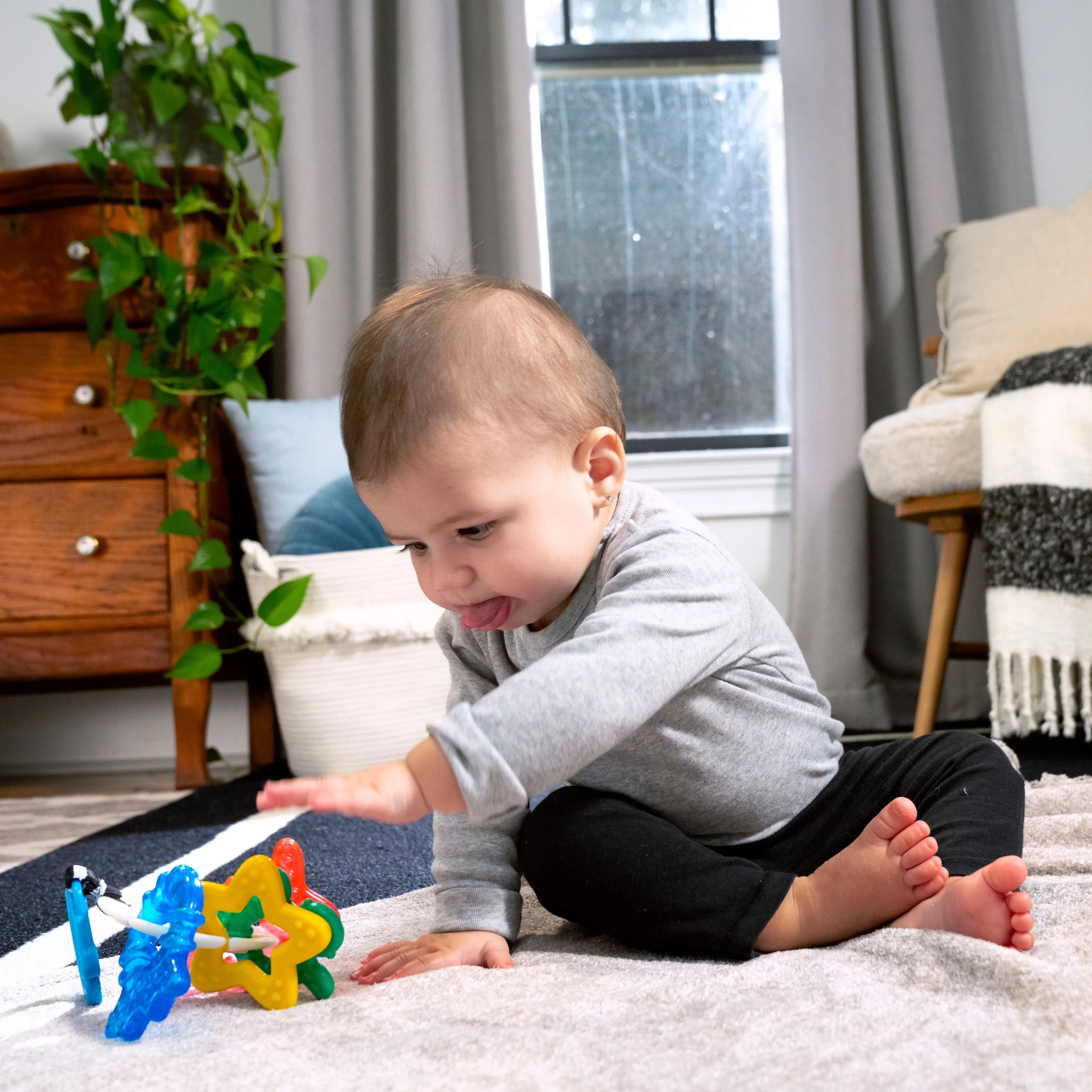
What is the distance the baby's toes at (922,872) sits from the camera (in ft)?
1.98

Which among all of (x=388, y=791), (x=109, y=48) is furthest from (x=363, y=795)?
(x=109, y=48)

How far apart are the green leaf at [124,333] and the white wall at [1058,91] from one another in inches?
65.7

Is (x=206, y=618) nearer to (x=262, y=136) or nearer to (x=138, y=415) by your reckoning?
(x=138, y=415)

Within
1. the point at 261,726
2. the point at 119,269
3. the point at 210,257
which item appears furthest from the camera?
the point at 261,726

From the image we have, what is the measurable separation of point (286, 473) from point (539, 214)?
2.79 feet

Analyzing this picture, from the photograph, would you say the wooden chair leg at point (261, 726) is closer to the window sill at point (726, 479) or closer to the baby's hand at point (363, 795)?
the window sill at point (726, 479)

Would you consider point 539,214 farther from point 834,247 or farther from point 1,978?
point 1,978

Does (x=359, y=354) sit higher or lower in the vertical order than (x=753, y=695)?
higher

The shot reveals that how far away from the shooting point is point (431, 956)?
659mm

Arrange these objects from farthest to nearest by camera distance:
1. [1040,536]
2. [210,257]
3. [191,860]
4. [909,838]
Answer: [210,257] → [1040,536] → [191,860] → [909,838]

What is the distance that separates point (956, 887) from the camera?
0.59 meters

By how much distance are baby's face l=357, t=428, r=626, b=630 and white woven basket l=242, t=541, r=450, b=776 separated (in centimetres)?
82

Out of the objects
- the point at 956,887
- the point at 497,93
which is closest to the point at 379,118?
the point at 497,93

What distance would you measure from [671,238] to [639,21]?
437 millimetres
